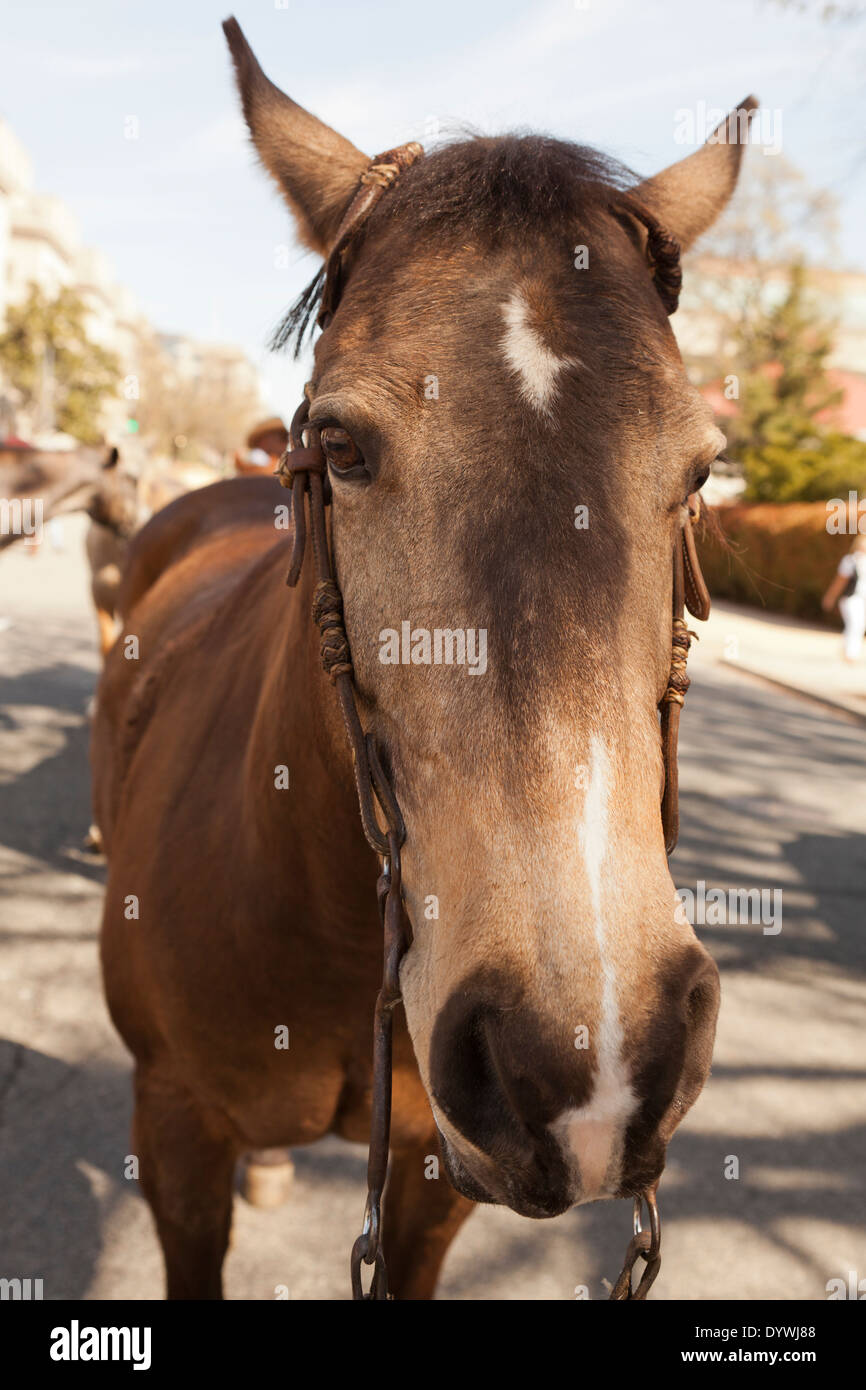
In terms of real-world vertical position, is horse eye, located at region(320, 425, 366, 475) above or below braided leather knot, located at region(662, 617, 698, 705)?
above

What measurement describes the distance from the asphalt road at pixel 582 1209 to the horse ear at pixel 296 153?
2935 millimetres

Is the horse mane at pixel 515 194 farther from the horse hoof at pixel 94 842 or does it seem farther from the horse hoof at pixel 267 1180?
the horse hoof at pixel 94 842

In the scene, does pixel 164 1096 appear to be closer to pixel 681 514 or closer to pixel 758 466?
pixel 681 514

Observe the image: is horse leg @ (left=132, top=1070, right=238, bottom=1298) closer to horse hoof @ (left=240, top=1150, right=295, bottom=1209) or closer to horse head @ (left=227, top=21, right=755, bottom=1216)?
horse hoof @ (left=240, top=1150, right=295, bottom=1209)

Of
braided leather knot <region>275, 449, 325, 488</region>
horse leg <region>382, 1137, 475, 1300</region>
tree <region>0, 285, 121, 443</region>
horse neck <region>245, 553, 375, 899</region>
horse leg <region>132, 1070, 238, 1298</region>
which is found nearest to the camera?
braided leather knot <region>275, 449, 325, 488</region>

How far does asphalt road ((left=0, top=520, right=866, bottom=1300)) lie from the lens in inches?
127

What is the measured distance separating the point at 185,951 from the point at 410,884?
40.3 inches

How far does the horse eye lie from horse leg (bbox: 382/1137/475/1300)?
1.81m

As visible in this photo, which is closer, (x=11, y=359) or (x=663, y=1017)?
(x=663, y=1017)

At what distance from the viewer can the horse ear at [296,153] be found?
193 centimetres

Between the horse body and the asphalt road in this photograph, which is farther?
the asphalt road

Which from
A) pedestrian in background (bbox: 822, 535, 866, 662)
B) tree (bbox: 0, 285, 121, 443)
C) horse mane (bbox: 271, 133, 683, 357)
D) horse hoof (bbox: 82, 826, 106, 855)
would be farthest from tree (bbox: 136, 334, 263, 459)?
horse mane (bbox: 271, 133, 683, 357)

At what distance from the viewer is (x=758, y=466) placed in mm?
25594

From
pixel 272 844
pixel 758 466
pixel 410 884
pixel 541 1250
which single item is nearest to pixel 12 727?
pixel 541 1250
